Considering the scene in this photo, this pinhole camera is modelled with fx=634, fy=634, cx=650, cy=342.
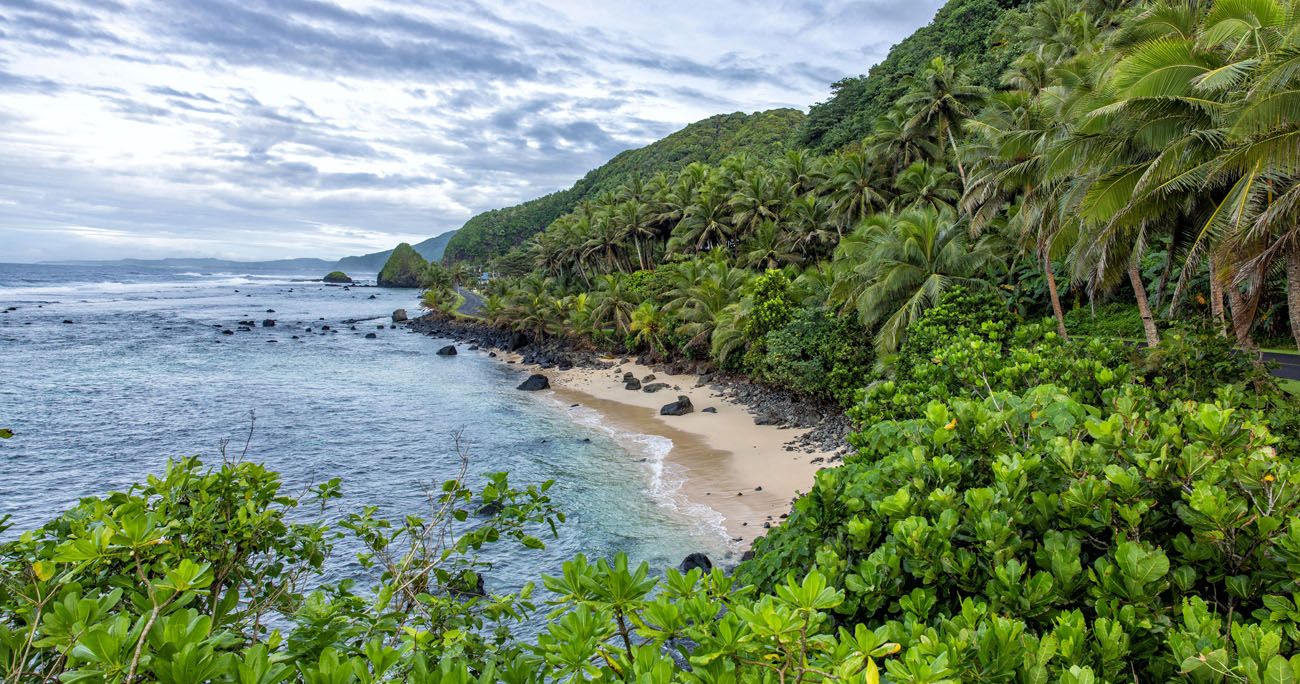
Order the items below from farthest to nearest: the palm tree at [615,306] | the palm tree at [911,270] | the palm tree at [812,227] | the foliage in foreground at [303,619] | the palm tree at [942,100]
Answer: the palm tree at [615,306]
the palm tree at [812,227]
the palm tree at [942,100]
the palm tree at [911,270]
the foliage in foreground at [303,619]

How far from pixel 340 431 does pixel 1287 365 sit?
95.8ft

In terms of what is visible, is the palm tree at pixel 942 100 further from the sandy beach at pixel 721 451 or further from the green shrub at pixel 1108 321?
the sandy beach at pixel 721 451

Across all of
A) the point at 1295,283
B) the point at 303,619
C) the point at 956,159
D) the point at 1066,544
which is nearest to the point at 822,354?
the point at 956,159

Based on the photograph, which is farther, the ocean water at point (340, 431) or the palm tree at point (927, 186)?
the palm tree at point (927, 186)

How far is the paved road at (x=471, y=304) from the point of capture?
6424 centimetres

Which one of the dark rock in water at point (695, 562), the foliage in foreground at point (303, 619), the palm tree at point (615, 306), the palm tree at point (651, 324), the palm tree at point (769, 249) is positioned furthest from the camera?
the palm tree at point (615, 306)

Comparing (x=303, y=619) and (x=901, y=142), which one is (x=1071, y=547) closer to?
(x=303, y=619)

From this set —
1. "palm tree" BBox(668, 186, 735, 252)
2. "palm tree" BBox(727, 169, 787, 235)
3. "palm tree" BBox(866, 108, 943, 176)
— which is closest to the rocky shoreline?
"palm tree" BBox(668, 186, 735, 252)

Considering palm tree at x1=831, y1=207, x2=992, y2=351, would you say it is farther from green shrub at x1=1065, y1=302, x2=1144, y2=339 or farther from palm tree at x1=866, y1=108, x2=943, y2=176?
palm tree at x1=866, y1=108, x2=943, y2=176

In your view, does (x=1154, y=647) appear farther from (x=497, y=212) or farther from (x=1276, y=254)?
(x=497, y=212)

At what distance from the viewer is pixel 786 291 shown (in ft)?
83.3

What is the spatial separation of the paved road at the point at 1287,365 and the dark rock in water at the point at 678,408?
16.3 meters

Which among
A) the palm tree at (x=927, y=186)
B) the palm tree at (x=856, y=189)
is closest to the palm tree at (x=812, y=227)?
the palm tree at (x=856, y=189)

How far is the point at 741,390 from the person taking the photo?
86.2 ft
